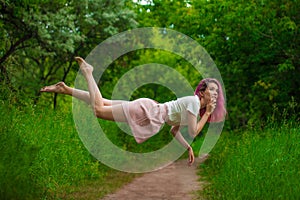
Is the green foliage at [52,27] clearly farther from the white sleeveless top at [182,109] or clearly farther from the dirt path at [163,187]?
the white sleeveless top at [182,109]

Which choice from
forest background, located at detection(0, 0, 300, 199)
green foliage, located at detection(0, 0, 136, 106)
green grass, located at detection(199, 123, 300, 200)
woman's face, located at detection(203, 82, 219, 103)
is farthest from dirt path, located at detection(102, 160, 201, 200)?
green foliage, located at detection(0, 0, 136, 106)

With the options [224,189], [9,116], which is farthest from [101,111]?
[224,189]

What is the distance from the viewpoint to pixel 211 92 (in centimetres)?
619

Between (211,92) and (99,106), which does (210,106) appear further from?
(99,106)

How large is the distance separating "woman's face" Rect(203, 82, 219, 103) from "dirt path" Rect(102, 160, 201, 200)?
179 centimetres

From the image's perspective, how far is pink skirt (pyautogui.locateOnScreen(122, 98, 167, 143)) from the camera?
247 inches

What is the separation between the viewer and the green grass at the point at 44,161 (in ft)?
15.7

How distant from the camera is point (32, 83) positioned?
1902 centimetres

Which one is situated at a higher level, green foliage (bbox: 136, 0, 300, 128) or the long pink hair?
green foliage (bbox: 136, 0, 300, 128)

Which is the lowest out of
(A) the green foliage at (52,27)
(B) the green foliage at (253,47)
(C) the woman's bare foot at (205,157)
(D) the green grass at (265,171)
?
(C) the woman's bare foot at (205,157)

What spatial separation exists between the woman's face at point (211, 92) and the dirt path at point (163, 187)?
5.88 ft

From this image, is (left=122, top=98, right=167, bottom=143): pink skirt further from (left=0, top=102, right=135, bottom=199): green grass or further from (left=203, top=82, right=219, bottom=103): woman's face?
(left=0, top=102, right=135, bottom=199): green grass

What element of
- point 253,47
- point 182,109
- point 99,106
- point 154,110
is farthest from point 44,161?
point 253,47

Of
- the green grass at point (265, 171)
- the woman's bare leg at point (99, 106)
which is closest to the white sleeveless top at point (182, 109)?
the woman's bare leg at point (99, 106)
